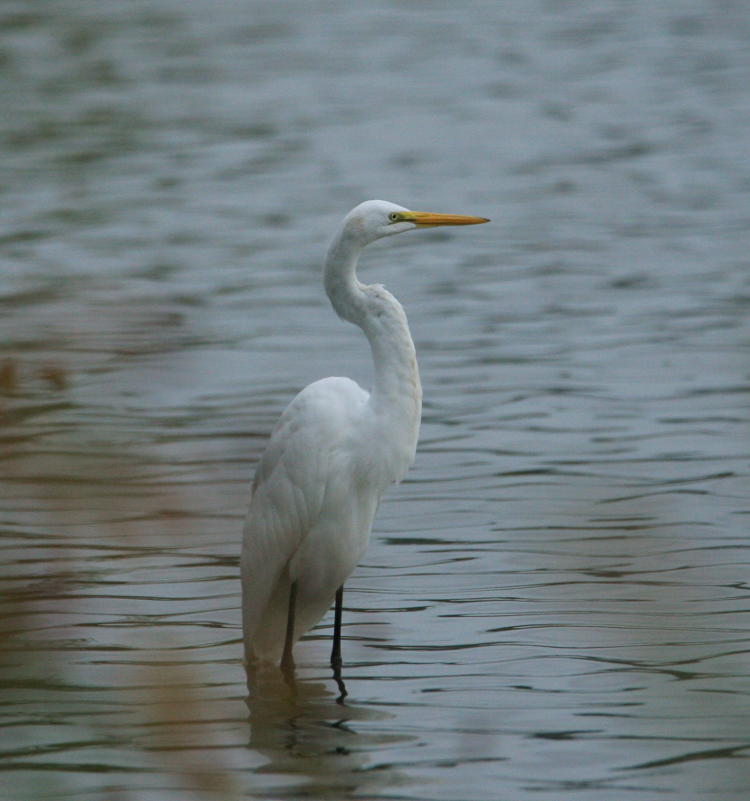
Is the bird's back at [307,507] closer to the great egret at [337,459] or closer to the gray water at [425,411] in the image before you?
the great egret at [337,459]

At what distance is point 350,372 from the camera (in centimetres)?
844

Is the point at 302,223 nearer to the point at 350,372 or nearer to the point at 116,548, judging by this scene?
the point at 350,372

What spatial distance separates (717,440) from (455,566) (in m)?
1.87

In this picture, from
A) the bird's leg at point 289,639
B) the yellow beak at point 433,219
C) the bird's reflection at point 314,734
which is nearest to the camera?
the bird's reflection at point 314,734

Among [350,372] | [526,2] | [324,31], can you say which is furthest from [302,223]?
[526,2]

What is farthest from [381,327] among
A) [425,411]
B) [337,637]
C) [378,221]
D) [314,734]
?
[425,411]

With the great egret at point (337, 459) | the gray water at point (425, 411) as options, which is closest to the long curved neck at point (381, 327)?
the great egret at point (337, 459)

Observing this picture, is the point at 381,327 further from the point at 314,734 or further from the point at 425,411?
the point at 425,411

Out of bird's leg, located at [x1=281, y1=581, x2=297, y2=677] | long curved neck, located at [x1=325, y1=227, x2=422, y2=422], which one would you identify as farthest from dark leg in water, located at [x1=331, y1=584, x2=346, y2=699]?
long curved neck, located at [x1=325, y1=227, x2=422, y2=422]

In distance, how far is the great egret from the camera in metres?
4.63

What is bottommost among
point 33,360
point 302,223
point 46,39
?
point 302,223

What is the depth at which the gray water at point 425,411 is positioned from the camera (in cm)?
221

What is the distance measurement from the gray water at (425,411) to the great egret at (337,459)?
154 mm

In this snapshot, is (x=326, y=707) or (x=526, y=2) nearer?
(x=326, y=707)
